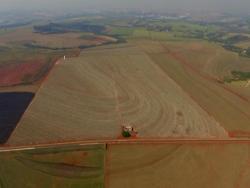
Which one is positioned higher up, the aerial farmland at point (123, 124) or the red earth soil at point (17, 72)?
the red earth soil at point (17, 72)

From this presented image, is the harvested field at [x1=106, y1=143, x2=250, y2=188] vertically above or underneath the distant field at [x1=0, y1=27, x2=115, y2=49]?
underneath

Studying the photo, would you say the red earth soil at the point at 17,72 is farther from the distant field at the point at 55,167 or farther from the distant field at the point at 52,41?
the distant field at the point at 52,41

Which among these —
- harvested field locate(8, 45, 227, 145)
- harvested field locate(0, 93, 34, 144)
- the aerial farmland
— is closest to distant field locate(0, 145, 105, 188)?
the aerial farmland

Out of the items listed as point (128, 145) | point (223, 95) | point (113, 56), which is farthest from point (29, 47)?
point (128, 145)

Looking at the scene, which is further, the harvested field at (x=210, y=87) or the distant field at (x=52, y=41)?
the distant field at (x=52, y=41)

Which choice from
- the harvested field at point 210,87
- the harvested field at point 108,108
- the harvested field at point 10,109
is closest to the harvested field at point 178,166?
the harvested field at point 108,108

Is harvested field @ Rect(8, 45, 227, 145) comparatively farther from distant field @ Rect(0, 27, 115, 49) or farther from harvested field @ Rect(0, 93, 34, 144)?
distant field @ Rect(0, 27, 115, 49)

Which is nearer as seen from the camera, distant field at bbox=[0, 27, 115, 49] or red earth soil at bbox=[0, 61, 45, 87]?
red earth soil at bbox=[0, 61, 45, 87]
